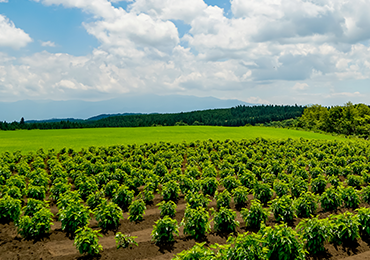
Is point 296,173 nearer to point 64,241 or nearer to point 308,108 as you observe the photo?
point 64,241

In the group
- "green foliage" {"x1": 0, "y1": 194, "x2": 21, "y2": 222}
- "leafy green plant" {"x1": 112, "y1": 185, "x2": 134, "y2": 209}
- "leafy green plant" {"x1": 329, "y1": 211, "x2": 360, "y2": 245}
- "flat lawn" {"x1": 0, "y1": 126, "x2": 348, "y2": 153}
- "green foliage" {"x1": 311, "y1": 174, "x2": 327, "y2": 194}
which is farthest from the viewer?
"flat lawn" {"x1": 0, "y1": 126, "x2": 348, "y2": 153}

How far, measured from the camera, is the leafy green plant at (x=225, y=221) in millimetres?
11102

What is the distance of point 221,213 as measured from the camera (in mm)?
11219

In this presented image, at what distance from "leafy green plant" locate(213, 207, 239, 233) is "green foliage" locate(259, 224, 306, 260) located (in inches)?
111

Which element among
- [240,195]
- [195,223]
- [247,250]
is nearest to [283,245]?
[247,250]

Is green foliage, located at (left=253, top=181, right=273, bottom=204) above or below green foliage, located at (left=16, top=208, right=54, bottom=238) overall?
below

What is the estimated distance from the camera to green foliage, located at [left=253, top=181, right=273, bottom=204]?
14938mm

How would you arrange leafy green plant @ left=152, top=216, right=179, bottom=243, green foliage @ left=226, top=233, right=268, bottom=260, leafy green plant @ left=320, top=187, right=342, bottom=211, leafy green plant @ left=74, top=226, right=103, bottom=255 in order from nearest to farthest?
green foliage @ left=226, top=233, right=268, bottom=260 < leafy green plant @ left=74, top=226, right=103, bottom=255 < leafy green plant @ left=152, top=216, right=179, bottom=243 < leafy green plant @ left=320, top=187, right=342, bottom=211

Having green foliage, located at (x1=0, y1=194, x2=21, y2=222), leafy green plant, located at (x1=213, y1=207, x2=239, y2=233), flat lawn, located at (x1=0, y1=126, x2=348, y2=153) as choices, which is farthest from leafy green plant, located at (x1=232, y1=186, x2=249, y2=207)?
flat lawn, located at (x1=0, y1=126, x2=348, y2=153)

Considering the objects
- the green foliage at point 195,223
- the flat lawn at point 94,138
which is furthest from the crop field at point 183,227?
the flat lawn at point 94,138

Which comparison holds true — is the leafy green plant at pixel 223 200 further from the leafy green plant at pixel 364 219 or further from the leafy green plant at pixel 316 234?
the leafy green plant at pixel 364 219

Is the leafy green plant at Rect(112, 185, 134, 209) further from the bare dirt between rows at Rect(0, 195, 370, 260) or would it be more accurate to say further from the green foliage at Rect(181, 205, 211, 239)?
the green foliage at Rect(181, 205, 211, 239)

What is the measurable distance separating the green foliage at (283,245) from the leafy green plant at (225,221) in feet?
9.27

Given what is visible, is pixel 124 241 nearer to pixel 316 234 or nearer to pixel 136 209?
pixel 136 209
